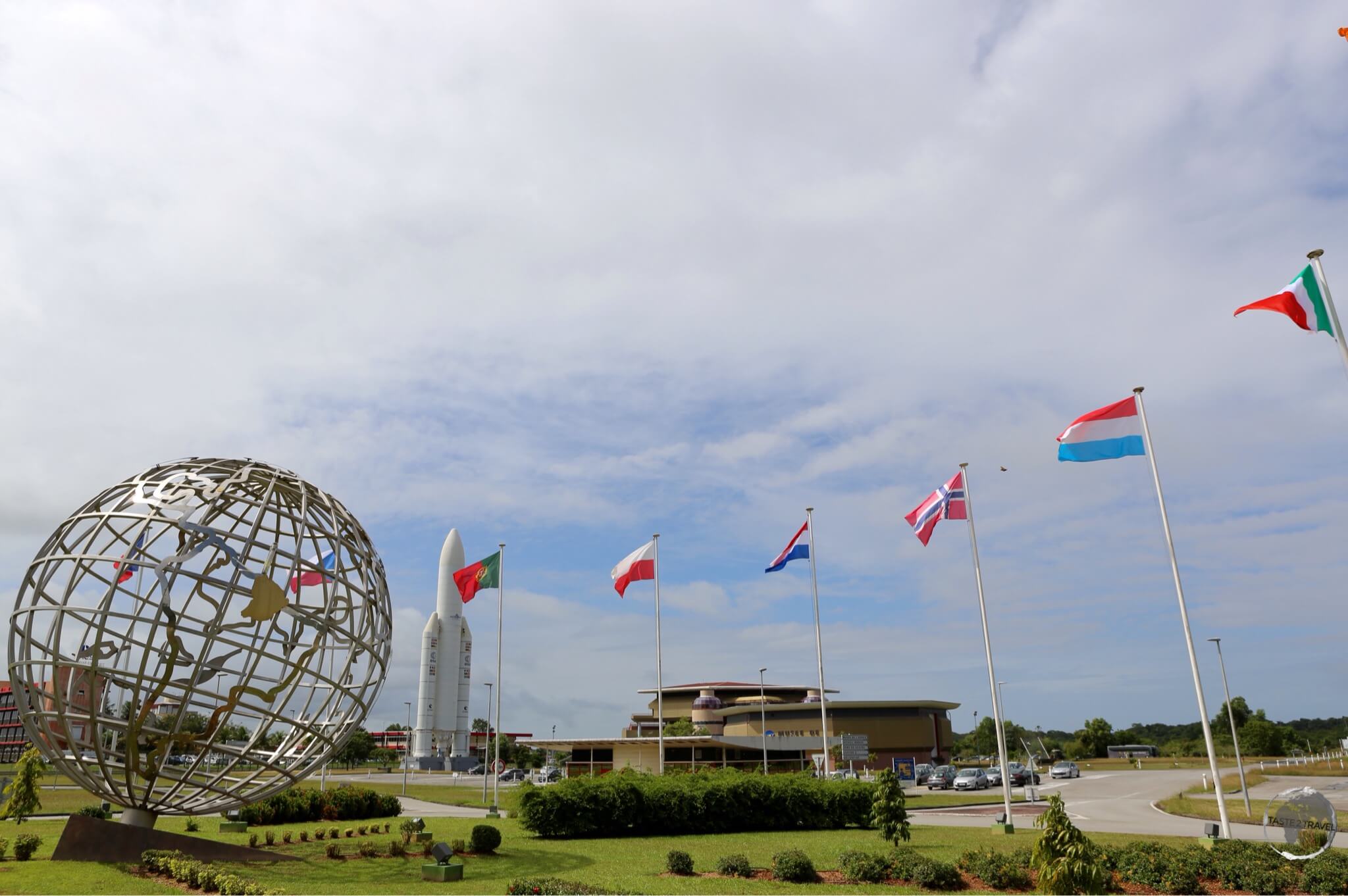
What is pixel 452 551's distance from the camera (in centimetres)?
9212

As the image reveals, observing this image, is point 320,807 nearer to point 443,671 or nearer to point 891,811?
point 891,811

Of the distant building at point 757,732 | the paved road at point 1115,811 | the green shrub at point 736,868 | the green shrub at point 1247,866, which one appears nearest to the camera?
the green shrub at point 1247,866

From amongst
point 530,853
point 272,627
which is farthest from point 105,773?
point 530,853

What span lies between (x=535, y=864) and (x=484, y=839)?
179 centimetres

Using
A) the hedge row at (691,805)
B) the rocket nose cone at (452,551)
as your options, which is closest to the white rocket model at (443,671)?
the rocket nose cone at (452,551)

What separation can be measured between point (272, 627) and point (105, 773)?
12.8 feet

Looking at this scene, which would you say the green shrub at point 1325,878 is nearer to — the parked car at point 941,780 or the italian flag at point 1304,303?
the italian flag at point 1304,303

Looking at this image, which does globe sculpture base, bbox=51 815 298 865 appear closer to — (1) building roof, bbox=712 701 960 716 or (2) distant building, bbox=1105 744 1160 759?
(1) building roof, bbox=712 701 960 716

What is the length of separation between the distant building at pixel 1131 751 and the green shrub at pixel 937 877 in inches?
4061

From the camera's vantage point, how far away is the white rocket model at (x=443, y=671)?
92062 mm

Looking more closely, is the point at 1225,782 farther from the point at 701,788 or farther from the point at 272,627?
the point at 272,627

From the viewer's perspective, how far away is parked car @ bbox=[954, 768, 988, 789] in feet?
183

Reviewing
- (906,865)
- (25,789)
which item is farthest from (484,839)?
(25,789)

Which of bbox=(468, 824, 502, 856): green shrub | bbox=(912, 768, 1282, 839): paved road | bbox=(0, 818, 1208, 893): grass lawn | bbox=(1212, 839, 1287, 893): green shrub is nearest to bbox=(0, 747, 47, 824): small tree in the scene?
bbox=(0, 818, 1208, 893): grass lawn
